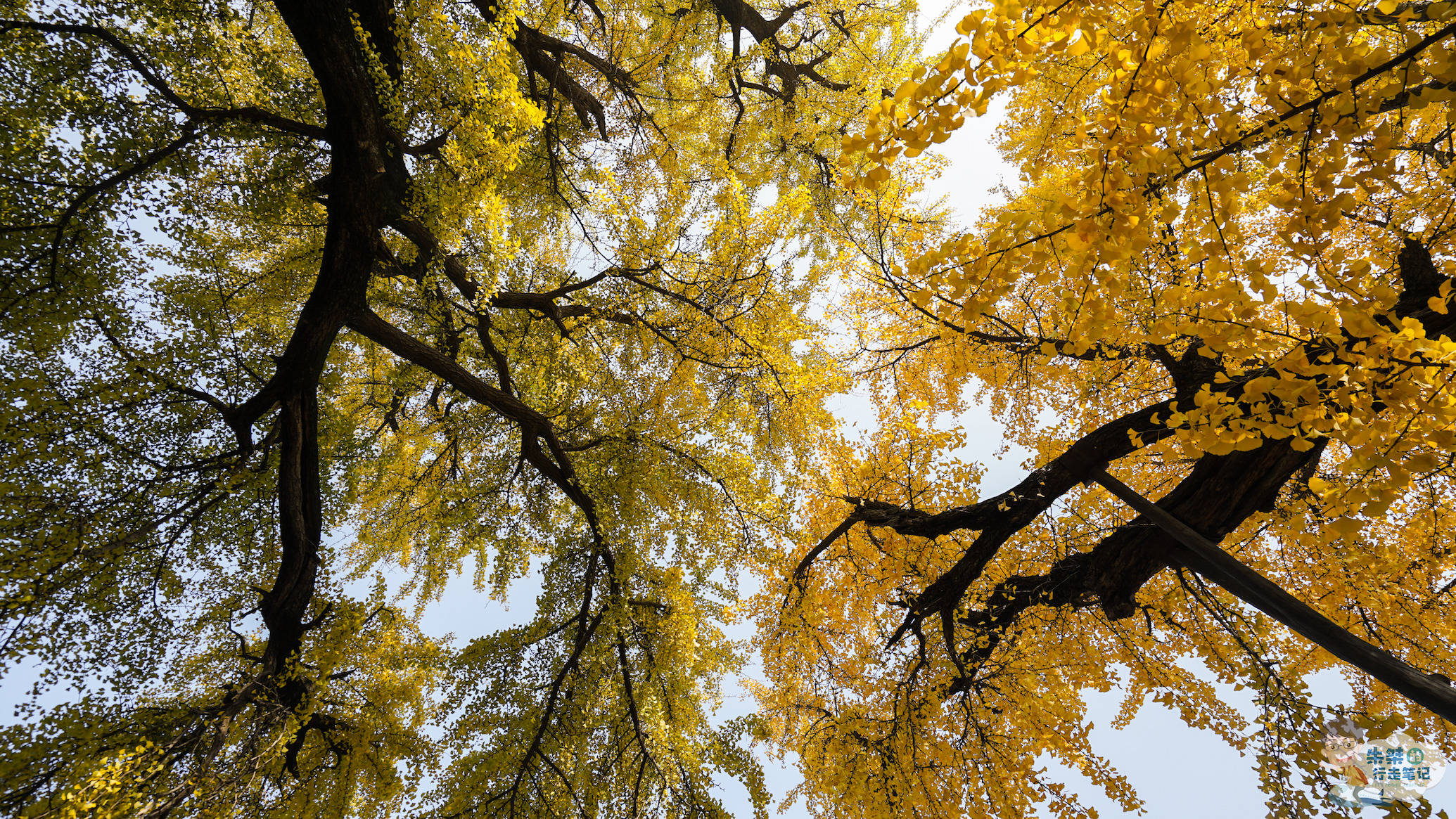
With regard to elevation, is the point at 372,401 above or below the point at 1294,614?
above

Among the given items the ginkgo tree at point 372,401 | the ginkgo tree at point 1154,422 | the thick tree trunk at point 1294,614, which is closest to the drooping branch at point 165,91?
the ginkgo tree at point 372,401

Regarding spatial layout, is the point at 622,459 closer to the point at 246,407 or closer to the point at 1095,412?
the point at 246,407

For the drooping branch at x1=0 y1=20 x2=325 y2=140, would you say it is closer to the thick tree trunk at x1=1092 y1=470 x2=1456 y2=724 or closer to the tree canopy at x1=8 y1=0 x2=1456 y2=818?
the tree canopy at x1=8 y1=0 x2=1456 y2=818

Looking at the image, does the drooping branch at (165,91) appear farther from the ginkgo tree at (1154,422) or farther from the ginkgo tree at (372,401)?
the ginkgo tree at (1154,422)

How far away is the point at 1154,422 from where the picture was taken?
3.40 metres

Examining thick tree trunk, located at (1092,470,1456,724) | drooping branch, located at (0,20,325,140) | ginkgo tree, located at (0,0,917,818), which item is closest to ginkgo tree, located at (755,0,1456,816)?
thick tree trunk, located at (1092,470,1456,724)

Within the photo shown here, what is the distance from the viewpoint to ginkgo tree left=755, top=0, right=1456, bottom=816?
5.91 feet

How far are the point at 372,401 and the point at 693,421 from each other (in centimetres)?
615

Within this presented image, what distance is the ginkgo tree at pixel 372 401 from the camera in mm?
4230

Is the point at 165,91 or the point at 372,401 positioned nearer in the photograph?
the point at 165,91

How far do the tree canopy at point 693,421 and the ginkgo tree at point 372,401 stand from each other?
0.17 ft

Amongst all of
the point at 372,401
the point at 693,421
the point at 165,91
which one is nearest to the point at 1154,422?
the point at 693,421

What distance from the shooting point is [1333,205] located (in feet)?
5.66

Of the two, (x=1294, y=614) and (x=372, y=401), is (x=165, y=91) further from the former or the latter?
(x=1294, y=614)
